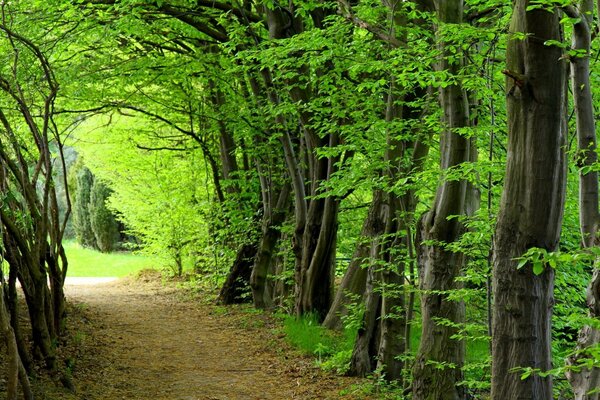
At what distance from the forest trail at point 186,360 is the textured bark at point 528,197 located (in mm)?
3649

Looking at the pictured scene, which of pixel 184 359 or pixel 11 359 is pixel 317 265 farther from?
pixel 11 359

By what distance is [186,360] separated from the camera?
9602mm

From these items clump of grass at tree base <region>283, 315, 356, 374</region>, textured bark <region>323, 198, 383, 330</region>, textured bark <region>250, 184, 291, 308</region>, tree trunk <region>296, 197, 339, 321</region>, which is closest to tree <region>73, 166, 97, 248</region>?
textured bark <region>250, 184, 291, 308</region>

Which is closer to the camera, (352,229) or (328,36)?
(328,36)

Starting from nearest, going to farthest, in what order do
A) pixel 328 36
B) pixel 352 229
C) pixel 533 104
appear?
pixel 533 104
pixel 328 36
pixel 352 229

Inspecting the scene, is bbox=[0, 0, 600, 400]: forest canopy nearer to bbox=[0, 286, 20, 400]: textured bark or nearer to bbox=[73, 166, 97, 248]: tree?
bbox=[0, 286, 20, 400]: textured bark

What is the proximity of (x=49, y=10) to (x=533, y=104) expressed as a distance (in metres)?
8.64

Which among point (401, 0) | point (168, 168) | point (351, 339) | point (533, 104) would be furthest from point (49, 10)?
point (168, 168)

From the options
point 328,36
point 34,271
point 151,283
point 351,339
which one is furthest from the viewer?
point 151,283

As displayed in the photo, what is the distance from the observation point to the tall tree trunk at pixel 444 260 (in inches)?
231

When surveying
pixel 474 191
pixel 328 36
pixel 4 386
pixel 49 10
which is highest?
pixel 49 10

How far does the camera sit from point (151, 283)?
889 inches

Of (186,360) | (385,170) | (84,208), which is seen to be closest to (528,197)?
(385,170)

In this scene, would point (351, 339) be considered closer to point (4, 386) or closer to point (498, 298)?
point (4, 386)
